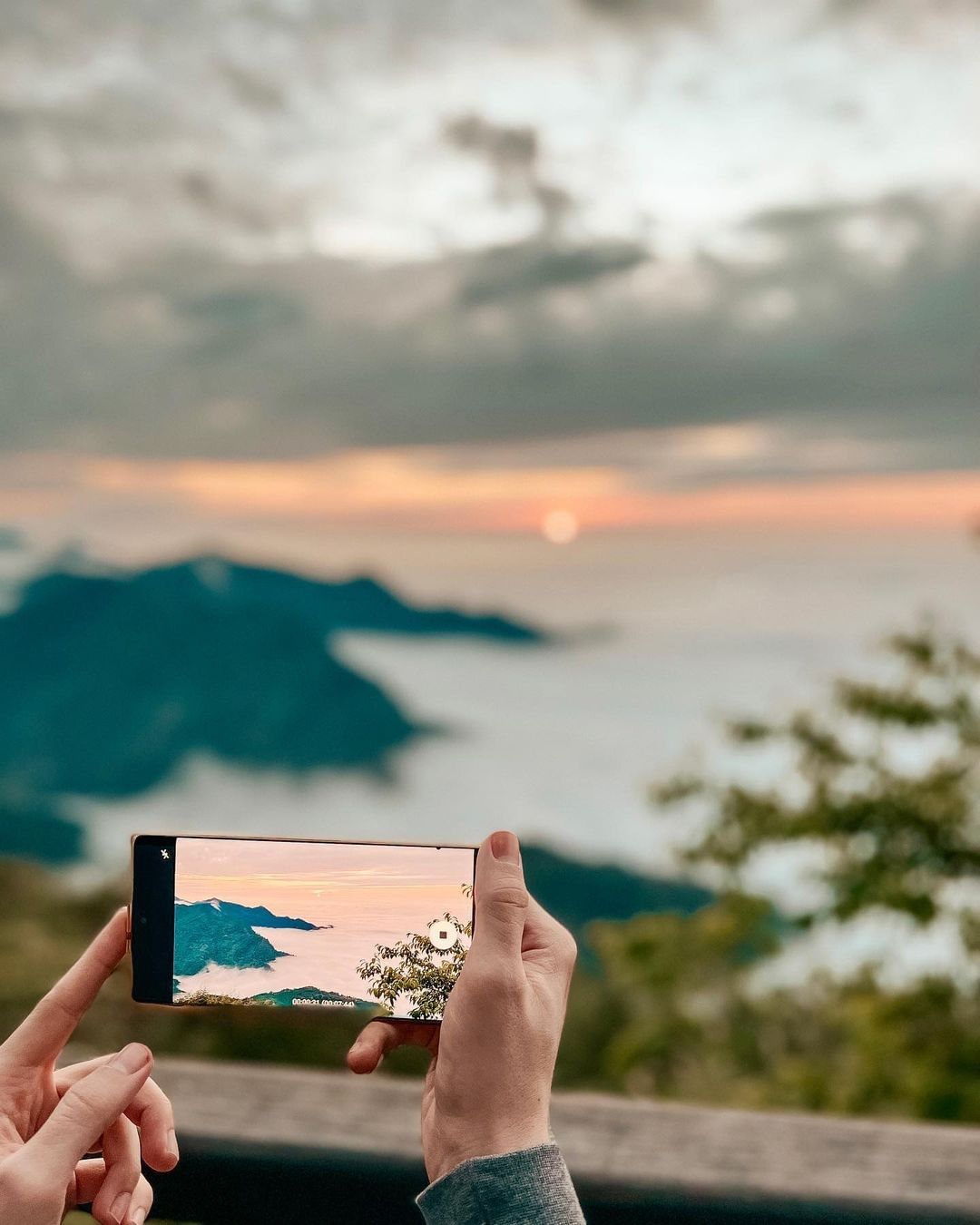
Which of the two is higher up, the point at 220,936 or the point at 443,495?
the point at 443,495

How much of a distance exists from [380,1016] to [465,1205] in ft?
0.54

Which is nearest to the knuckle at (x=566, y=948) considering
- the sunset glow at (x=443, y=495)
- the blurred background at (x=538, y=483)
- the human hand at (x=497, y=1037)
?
the human hand at (x=497, y=1037)

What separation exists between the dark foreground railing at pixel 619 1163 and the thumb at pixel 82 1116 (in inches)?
6.4

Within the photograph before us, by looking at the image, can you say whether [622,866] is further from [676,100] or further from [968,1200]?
[968,1200]

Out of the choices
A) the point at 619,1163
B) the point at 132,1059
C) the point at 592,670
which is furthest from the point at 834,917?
the point at 132,1059

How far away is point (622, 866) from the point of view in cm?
402

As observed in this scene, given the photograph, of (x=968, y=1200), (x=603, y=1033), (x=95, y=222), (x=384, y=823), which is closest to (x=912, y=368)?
(x=603, y=1033)

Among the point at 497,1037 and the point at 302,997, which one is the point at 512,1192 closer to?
the point at 497,1037

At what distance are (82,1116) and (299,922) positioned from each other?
223 mm

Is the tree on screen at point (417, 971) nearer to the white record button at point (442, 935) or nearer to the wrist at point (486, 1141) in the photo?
the white record button at point (442, 935)

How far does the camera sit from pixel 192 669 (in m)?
5.70

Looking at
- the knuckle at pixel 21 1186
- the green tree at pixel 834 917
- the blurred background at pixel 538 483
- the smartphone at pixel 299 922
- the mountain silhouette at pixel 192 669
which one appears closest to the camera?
the knuckle at pixel 21 1186

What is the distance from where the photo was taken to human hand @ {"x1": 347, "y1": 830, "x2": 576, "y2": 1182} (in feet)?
1.85

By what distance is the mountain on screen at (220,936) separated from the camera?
0.74 meters
